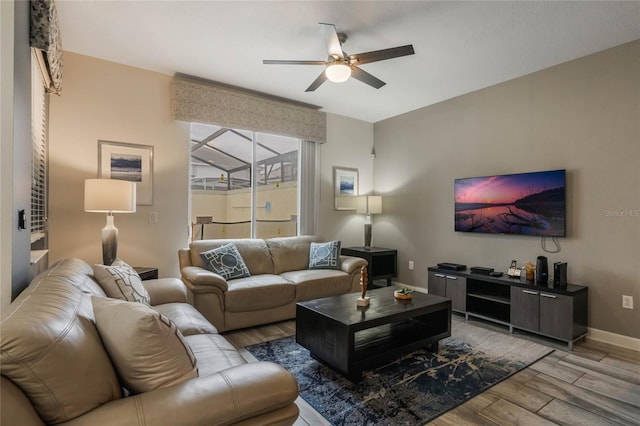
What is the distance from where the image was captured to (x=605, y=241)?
304cm

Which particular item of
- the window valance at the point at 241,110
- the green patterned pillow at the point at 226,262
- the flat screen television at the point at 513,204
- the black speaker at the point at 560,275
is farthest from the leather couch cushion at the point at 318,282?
the black speaker at the point at 560,275

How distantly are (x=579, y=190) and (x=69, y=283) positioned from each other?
4.16 m

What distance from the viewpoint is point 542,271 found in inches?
124

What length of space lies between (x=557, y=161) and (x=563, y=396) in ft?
7.57

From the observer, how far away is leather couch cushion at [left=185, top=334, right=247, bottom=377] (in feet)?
5.16

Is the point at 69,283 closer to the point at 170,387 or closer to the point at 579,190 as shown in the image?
the point at 170,387

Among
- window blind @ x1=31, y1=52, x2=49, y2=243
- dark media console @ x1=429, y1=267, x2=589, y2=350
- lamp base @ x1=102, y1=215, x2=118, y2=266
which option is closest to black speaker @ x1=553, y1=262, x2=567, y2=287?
dark media console @ x1=429, y1=267, x2=589, y2=350

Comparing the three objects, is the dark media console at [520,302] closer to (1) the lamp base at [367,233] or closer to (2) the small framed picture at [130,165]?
(1) the lamp base at [367,233]

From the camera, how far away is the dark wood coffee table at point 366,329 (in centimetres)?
A: 223

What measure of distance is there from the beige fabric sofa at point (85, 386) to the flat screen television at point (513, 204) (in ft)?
10.8

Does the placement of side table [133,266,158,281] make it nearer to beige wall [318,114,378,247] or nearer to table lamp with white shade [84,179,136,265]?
table lamp with white shade [84,179,136,265]

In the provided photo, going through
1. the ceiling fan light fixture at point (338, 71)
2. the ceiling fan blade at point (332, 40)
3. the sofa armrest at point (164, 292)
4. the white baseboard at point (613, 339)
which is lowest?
the white baseboard at point (613, 339)

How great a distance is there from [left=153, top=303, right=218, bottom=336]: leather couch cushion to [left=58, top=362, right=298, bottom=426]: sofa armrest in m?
0.96

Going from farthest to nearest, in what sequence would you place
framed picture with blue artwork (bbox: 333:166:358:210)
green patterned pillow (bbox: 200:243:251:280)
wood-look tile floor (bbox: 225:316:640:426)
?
framed picture with blue artwork (bbox: 333:166:358:210), green patterned pillow (bbox: 200:243:251:280), wood-look tile floor (bbox: 225:316:640:426)
